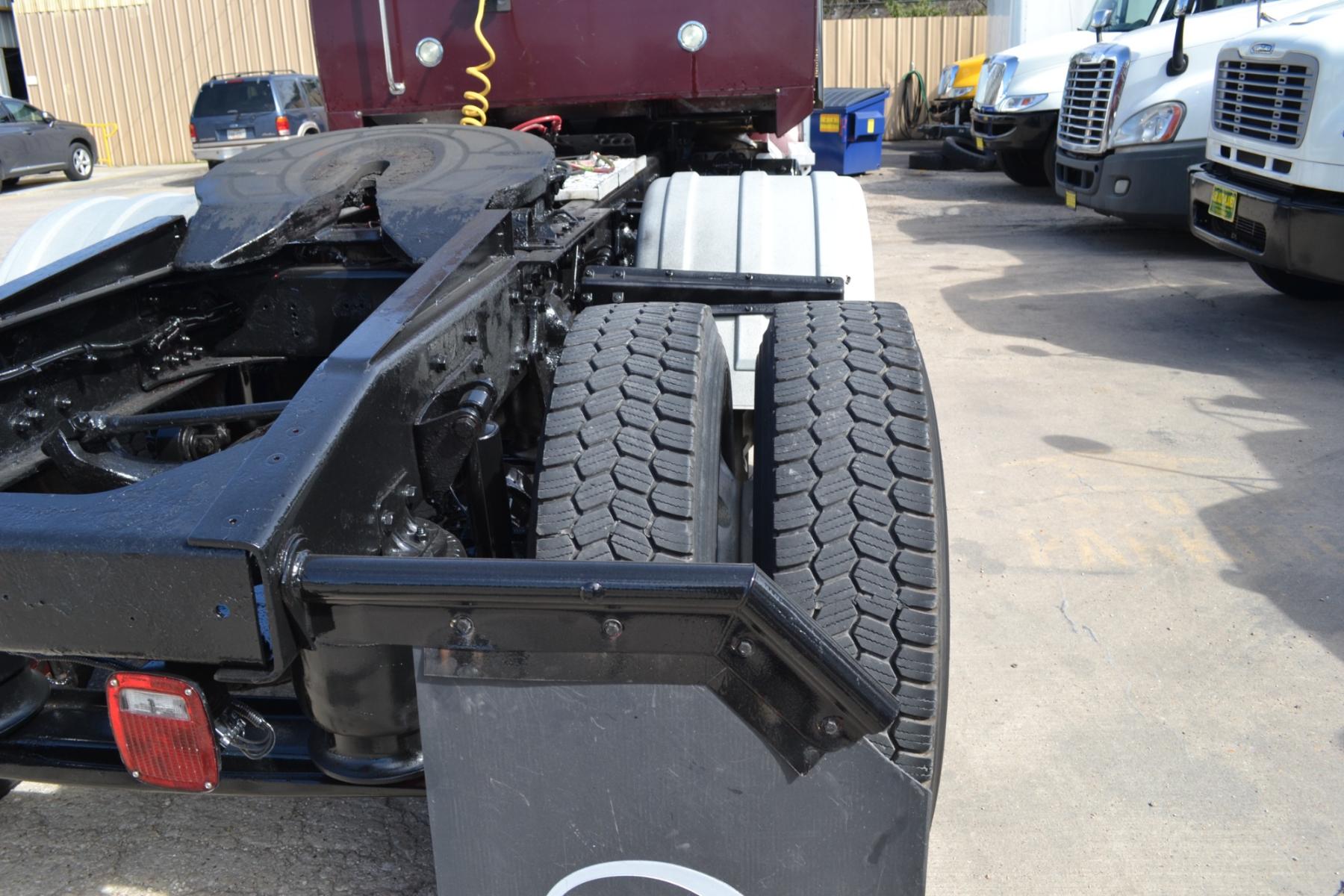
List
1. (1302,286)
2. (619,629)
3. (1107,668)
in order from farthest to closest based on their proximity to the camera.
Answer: (1302,286) < (1107,668) < (619,629)

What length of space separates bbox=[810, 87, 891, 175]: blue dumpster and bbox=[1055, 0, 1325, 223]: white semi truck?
5.37m

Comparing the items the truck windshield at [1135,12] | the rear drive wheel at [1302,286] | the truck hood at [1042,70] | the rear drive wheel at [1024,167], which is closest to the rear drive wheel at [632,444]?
the rear drive wheel at [1302,286]

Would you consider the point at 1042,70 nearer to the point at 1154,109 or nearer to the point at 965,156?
the point at 965,156

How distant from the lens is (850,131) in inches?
599

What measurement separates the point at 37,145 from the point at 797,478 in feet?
66.8

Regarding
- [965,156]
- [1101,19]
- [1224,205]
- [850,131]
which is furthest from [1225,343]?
[965,156]

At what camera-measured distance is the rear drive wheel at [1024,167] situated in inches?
529

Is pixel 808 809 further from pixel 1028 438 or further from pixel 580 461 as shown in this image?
pixel 1028 438

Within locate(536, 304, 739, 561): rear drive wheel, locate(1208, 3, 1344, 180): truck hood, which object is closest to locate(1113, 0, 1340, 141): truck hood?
locate(1208, 3, 1344, 180): truck hood

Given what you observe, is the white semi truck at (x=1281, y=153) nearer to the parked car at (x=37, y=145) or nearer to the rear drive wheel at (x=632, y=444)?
the rear drive wheel at (x=632, y=444)

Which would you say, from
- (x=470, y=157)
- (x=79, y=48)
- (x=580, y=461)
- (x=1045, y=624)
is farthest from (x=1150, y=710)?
(x=79, y=48)

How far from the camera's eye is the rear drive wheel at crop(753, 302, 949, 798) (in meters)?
1.91

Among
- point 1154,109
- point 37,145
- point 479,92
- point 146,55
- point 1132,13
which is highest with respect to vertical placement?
point 146,55

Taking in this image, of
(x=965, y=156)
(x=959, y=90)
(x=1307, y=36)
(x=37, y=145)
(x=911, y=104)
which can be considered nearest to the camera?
(x=1307, y=36)
